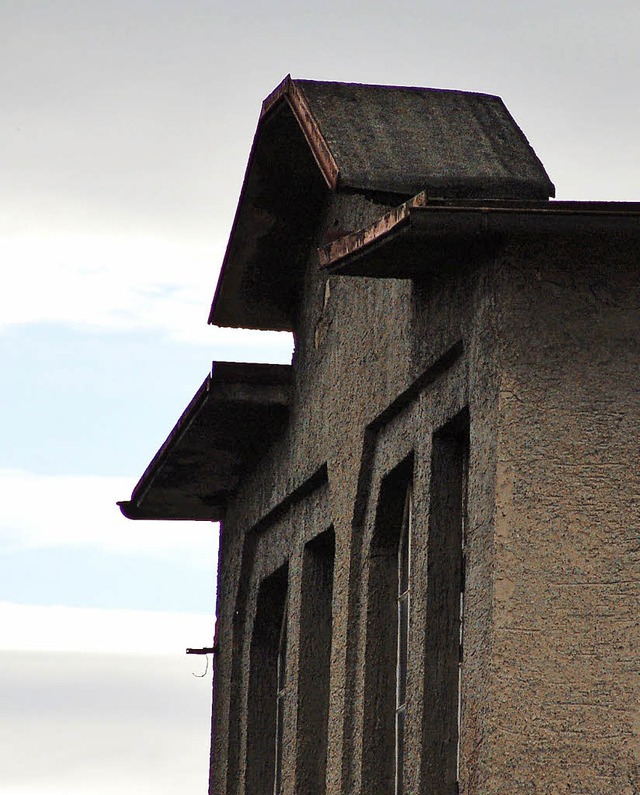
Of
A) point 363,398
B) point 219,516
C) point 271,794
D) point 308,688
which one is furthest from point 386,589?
point 219,516

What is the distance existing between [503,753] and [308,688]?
4.77 meters

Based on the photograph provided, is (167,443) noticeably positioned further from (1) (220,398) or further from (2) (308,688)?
(2) (308,688)

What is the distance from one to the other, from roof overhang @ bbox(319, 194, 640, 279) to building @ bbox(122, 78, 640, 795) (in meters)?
0.01

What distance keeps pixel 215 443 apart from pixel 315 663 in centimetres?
258

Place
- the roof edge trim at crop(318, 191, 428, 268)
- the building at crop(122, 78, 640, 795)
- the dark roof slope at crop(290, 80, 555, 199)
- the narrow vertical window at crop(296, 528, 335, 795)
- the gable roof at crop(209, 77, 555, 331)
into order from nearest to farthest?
the building at crop(122, 78, 640, 795)
the roof edge trim at crop(318, 191, 428, 268)
the dark roof slope at crop(290, 80, 555, 199)
the gable roof at crop(209, 77, 555, 331)
the narrow vertical window at crop(296, 528, 335, 795)

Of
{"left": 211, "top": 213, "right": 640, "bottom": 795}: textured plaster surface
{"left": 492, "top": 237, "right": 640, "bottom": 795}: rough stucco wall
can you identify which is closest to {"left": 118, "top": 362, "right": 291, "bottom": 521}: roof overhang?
{"left": 211, "top": 213, "right": 640, "bottom": 795}: textured plaster surface

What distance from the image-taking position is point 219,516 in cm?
1739

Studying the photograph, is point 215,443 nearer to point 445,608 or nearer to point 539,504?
point 445,608

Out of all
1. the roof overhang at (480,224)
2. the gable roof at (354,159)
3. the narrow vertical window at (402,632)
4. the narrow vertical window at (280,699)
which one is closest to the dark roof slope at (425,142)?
the gable roof at (354,159)

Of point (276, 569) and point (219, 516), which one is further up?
point (219, 516)

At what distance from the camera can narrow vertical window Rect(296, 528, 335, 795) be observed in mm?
13375

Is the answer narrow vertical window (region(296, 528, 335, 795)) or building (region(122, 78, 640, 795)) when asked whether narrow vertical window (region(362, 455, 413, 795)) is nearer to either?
building (region(122, 78, 640, 795))

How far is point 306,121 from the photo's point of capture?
38.4 feet

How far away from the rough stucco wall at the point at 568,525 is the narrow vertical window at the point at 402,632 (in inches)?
88.2
